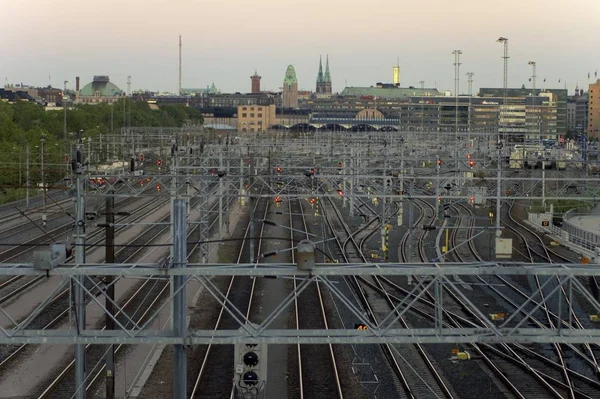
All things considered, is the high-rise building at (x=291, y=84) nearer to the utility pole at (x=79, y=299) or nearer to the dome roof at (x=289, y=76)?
the dome roof at (x=289, y=76)

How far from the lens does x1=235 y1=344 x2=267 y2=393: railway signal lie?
32.4ft

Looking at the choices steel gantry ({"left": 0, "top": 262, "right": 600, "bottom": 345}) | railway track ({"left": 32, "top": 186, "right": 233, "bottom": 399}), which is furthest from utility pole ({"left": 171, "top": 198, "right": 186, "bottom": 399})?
railway track ({"left": 32, "top": 186, "right": 233, "bottom": 399})

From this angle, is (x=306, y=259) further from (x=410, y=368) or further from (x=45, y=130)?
(x=45, y=130)

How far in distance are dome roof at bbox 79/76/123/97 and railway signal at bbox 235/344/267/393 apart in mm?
148096

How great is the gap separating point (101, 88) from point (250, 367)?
152 m

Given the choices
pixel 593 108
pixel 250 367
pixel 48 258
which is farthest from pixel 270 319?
pixel 593 108

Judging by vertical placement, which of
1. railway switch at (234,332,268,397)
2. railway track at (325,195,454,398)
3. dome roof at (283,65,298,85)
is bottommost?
railway track at (325,195,454,398)

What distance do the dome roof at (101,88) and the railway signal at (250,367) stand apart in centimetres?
14810

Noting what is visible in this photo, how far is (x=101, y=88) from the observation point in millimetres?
156750

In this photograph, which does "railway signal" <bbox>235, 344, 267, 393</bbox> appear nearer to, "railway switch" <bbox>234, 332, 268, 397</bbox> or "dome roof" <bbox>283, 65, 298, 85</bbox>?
"railway switch" <bbox>234, 332, 268, 397</bbox>

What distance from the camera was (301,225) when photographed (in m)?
30.0

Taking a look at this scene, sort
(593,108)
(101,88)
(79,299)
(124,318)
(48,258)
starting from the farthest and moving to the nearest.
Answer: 1. (101,88)
2. (593,108)
3. (124,318)
4. (79,299)
5. (48,258)

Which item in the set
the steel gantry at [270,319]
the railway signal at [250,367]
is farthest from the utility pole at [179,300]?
the railway signal at [250,367]

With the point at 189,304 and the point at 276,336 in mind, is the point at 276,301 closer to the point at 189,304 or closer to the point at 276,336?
the point at 189,304
